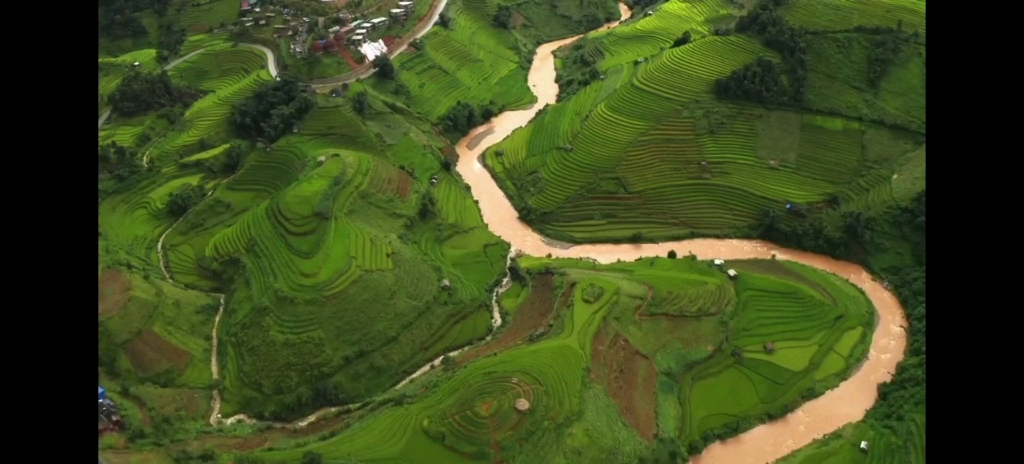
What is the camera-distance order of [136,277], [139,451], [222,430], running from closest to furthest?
[139,451] < [222,430] < [136,277]

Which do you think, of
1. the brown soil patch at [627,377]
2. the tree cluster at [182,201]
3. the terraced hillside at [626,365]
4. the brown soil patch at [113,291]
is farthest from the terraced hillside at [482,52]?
the brown soil patch at [627,377]

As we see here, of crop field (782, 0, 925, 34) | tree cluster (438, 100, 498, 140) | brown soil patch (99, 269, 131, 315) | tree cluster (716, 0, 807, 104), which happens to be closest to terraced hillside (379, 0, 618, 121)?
tree cluster (438, 100, 498, 140)

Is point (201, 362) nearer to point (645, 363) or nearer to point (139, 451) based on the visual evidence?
point (139, 451)

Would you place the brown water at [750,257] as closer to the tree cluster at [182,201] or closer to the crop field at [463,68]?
the crop field at [463,68]

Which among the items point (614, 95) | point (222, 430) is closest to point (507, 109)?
point (614, 95)

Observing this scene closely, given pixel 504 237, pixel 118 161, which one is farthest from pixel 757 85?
pixel 118 161
